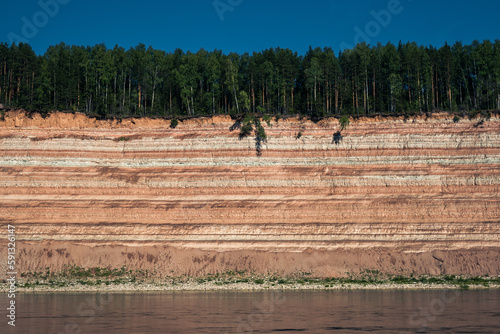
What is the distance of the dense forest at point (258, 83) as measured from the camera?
5456 centimetres

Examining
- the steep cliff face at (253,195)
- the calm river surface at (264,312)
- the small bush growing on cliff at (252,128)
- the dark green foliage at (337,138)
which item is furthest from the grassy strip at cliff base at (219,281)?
the dark green foliage at (337,138)

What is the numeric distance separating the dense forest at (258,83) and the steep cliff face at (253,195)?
557cm

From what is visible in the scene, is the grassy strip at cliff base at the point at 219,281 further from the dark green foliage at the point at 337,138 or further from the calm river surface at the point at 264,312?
the dark green foliage at the point at 337,138

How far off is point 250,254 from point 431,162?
18797mm

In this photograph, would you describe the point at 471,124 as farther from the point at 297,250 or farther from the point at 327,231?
the point at 297,250

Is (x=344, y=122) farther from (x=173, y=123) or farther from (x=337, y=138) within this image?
A: (x=173, y=123)

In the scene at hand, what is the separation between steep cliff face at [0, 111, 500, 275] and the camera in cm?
3925

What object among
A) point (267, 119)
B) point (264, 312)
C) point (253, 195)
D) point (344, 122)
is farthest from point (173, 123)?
point (264, 312)

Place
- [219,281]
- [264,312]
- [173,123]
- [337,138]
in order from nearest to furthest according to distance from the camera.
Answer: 1. [264,312]
2. [219,281]
3. [337,138]
4. [173,123]

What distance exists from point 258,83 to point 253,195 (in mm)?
18222

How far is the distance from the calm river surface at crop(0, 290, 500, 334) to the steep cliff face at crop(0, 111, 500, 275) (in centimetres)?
731

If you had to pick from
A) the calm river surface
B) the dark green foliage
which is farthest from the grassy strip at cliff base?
the dark green foliage

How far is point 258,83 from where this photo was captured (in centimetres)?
5844

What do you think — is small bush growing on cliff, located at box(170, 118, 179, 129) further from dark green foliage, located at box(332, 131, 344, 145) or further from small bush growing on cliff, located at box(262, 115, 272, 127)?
dark green foliage, located at box(332, 131, 344, 145)
